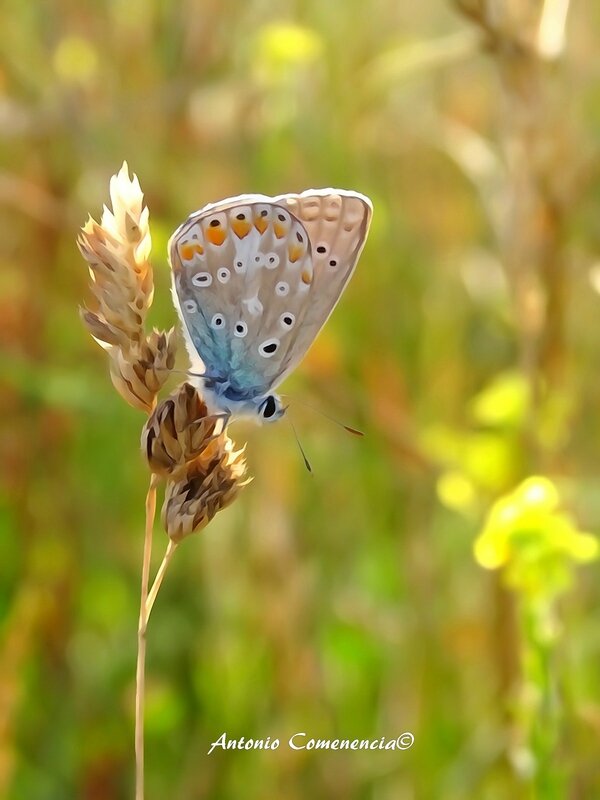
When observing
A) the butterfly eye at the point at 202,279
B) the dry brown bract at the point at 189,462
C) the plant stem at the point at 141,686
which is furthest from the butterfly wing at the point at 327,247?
the plant stem at the point at 141,686

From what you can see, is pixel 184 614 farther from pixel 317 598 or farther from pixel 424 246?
pixel 424 246

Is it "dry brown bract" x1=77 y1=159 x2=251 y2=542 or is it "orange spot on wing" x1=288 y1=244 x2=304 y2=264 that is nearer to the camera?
"dry brown bract" x1=77 y1=159 x2=251 y2=542

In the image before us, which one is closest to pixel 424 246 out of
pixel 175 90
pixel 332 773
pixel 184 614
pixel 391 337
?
pixel 391 337

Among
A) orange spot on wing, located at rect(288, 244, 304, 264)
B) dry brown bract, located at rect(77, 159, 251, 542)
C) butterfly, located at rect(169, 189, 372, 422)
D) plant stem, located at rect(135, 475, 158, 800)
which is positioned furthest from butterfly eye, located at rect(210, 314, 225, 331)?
plant stem, located at rect(135, 475, 158, 800)

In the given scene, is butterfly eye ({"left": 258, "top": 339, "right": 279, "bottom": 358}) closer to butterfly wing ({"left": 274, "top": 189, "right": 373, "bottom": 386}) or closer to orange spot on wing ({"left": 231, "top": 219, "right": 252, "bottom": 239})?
butterfly wing ({"left": 274, "top": 189, "right": 373, "bottom": 386})

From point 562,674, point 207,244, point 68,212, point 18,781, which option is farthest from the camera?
point 68,212

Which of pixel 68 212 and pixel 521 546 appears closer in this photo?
pixel 521 546

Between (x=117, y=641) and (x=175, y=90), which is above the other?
(x=175, y=90)

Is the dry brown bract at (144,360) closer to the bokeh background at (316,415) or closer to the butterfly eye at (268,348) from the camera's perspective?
the butterfly eye at (268,348)
